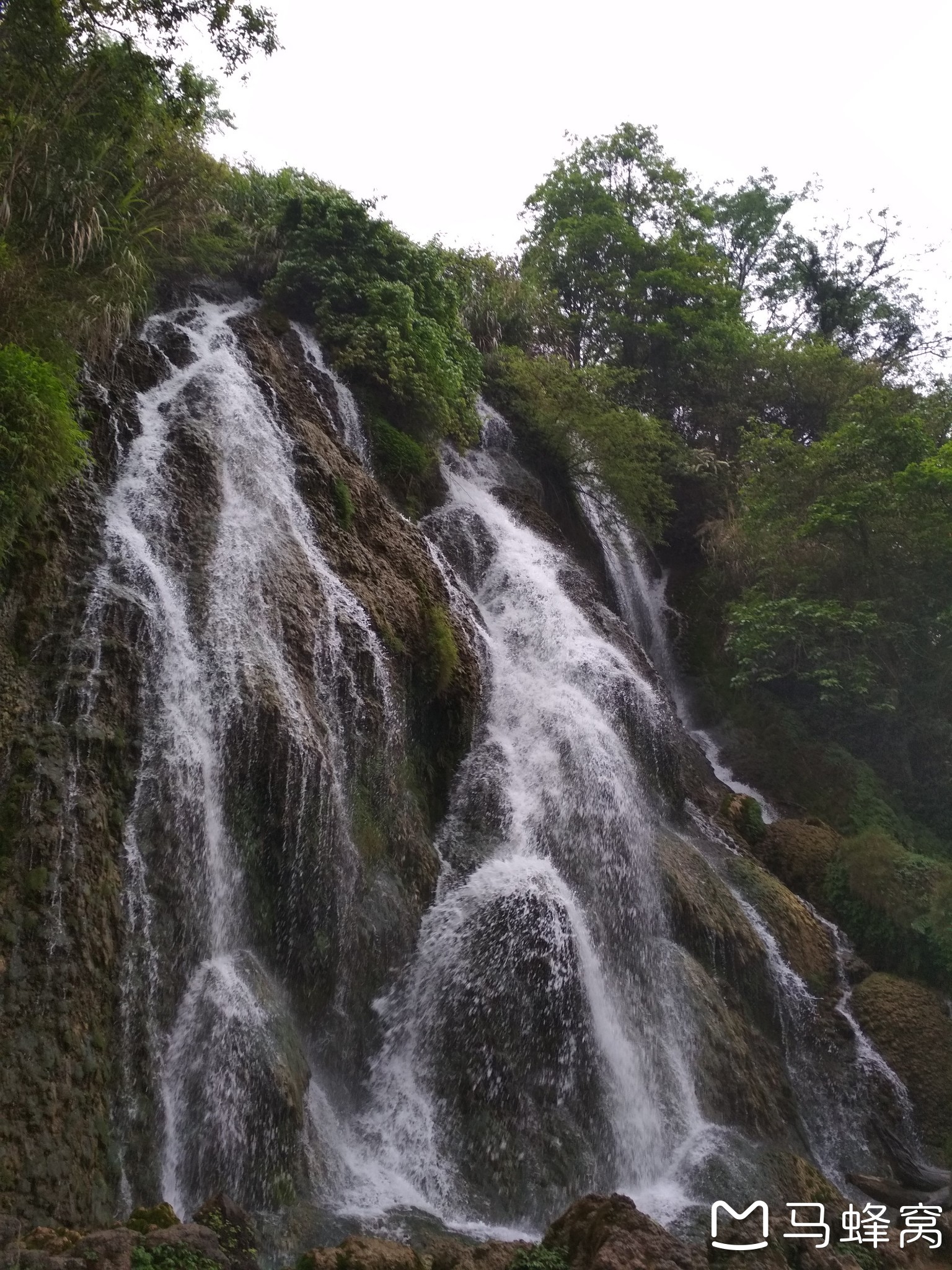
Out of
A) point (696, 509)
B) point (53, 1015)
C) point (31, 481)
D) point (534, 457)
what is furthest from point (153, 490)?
point (696, 509)

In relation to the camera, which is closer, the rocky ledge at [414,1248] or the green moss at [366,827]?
the rocky ledge at [414,1248]

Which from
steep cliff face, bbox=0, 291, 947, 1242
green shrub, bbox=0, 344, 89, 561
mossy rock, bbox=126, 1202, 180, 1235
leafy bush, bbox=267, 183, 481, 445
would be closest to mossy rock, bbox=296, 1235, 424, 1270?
mossy rock, bbox=126, 1202, 180, 1235

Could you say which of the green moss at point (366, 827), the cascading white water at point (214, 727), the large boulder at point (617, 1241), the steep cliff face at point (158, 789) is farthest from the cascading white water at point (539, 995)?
the large boulder at point (617, 1241)

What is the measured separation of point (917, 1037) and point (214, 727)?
28.7 feet

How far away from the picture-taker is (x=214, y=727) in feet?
26.0

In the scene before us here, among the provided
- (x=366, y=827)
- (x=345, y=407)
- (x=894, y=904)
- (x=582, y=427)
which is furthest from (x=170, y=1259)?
(x=582, y=427)

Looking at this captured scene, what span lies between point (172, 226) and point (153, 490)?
6088 mm

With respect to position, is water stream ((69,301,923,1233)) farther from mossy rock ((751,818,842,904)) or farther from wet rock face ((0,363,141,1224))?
mossy rock ((751,818,842,904))

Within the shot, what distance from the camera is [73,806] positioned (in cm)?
659

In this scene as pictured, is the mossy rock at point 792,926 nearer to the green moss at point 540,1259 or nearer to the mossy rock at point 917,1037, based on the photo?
the mossy rock at point 917,1037

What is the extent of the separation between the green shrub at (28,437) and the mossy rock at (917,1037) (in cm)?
1056

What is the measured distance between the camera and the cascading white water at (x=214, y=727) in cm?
645

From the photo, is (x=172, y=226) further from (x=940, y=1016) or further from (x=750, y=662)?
(x=940, y=1016)

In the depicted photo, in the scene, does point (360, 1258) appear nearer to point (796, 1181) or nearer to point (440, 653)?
point (796, 1181)
